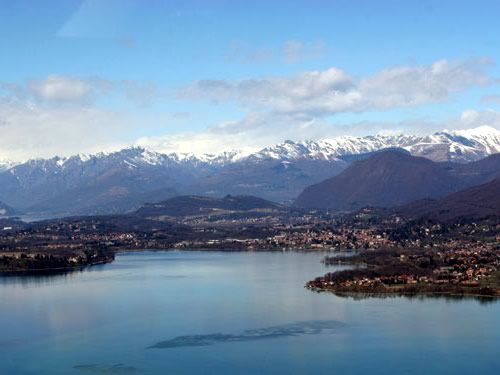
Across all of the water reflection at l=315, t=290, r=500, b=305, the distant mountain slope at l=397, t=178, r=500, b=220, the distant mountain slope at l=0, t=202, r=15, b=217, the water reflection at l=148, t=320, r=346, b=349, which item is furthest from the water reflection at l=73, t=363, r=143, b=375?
the distant mountain slope at l=0, t=202, r=15, b=217

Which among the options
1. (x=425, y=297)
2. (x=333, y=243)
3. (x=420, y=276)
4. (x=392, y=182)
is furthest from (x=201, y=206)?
(x=425, y=297)

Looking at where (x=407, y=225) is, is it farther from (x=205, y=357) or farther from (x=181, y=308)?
(x=205, y=357)

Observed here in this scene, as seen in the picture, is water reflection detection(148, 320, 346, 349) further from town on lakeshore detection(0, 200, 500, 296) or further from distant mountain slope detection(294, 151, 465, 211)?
distant mountain slope detection(294, 151, 465, 211)

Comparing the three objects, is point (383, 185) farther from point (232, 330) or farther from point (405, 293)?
point (232, 330)

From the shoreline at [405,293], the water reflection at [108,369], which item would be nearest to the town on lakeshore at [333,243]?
the shoreline at [405,293]

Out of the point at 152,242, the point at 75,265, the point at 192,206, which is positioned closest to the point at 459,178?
the point at 192,206
